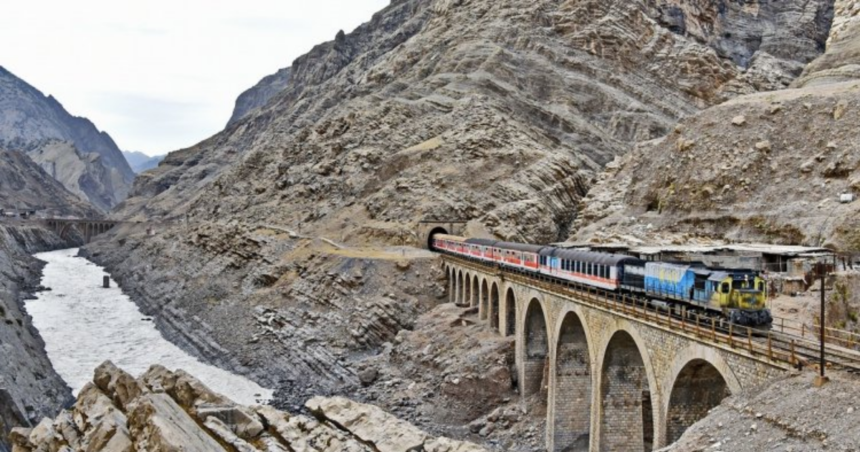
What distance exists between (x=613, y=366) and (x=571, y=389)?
5.93 meters

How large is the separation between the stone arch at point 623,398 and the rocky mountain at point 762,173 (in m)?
15.6

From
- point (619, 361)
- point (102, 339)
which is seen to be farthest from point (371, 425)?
point (102, 339)

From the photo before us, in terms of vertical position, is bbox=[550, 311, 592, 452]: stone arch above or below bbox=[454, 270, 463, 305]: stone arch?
below

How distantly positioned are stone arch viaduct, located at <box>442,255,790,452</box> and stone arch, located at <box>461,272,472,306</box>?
6.53m

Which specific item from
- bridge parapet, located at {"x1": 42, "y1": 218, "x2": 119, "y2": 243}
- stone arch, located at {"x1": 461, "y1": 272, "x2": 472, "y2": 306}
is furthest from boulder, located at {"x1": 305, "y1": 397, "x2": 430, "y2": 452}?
bridge parapet, located at {"x1": 42, "y1": 218, "x2": 119, "y2": 243}

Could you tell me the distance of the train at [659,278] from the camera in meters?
23.7

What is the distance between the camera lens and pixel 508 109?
94250 mm

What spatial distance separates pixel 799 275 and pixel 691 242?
15.5 m

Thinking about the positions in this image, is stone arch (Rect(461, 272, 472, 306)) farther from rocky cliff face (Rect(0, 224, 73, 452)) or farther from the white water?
rocky cliff face (Rect(0, 224, 73, 452))

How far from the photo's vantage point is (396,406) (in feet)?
139

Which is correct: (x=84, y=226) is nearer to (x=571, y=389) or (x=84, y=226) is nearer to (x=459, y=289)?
(x=459, y=289)

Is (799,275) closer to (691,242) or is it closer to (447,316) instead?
(691,242)

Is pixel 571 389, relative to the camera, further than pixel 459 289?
No

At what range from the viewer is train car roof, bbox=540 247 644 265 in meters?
33.8
